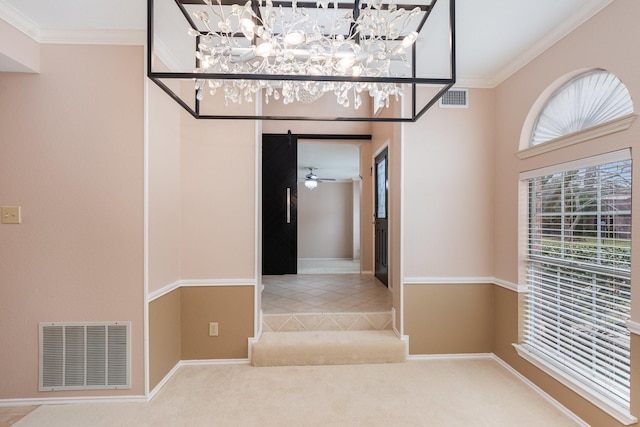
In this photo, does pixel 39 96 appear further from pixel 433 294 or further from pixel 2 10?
pixel 433 294

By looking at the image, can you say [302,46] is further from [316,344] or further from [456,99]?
[316,344]

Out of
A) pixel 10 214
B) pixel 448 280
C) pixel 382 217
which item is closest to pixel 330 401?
pixel 448 280

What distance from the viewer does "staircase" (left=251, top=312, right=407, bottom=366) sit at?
2.73 m

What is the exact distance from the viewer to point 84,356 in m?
2.20

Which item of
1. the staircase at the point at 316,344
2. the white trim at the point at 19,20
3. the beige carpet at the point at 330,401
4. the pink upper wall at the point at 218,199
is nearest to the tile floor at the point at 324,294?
the staircase at the point at 316,344

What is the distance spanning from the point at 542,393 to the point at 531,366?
0.19 m

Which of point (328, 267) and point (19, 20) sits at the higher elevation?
point (19, 20)

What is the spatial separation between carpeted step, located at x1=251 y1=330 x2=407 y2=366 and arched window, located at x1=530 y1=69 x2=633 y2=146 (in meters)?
2.18

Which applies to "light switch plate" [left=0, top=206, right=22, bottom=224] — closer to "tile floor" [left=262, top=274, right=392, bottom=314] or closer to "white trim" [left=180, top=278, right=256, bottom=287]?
"white trim" [left=180, top=278, right=256, bottom=287]

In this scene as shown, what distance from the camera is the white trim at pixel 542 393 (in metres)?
2.01

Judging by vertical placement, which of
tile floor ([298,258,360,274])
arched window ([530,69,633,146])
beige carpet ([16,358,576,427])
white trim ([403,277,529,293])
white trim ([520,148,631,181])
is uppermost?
arched window ([530,69,633,146])

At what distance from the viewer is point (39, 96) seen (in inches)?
84.5

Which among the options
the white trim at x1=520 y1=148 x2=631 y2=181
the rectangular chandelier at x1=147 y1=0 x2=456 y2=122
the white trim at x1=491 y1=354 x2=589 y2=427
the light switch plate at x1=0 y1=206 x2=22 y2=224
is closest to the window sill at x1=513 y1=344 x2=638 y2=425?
the white trim at x1=491 y1=354 x2=589 y2=427

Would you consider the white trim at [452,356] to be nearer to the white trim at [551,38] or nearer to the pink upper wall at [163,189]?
the pink upper wall at [163,189]
